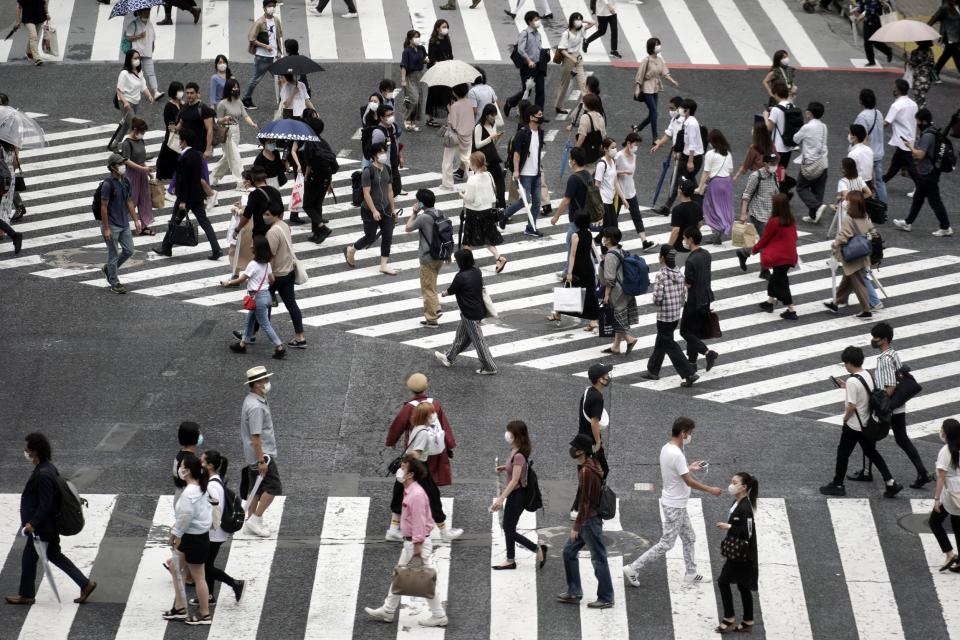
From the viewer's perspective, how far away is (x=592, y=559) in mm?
13461

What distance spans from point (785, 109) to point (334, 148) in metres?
7.56

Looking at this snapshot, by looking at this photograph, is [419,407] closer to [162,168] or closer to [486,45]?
[162,168]

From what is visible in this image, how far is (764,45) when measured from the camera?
32281mm

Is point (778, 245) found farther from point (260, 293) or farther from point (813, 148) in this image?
point (260, 293)

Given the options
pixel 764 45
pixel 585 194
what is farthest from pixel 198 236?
pixel 764 45

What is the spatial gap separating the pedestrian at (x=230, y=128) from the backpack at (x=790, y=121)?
338 inches

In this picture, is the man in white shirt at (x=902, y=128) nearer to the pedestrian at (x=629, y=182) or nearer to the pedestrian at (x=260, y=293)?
the pedestrian at (x=629, y=182)

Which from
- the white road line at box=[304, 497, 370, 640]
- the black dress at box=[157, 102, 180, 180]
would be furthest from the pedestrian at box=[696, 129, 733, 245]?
the white road line at box=[304, 497, 370, 640]

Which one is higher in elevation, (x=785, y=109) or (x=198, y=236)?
(x=785, y=109)

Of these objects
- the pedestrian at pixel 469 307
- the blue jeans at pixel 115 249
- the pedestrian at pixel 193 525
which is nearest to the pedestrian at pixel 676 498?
the pedestrian at pixel 193 525

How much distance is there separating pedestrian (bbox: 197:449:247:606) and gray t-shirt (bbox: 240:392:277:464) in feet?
2.99

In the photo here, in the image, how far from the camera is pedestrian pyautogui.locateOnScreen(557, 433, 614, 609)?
43.0 feet

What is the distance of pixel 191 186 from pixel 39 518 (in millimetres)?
8889

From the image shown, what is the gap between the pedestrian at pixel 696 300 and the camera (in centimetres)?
1823
